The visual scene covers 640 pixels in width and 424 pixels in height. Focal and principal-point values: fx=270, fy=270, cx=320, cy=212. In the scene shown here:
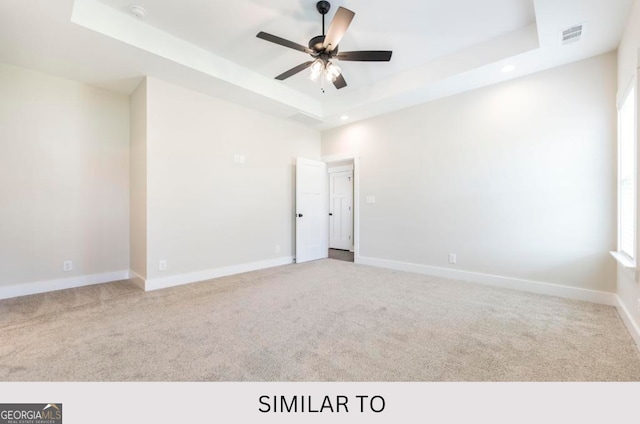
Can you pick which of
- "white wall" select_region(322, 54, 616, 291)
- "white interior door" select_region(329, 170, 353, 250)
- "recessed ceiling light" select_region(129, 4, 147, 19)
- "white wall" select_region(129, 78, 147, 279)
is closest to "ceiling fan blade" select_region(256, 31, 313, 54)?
"recessed ceiling light" select_region(129, 4, 147, 19)

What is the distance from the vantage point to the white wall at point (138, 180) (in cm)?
344

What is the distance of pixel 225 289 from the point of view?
340 centimetres

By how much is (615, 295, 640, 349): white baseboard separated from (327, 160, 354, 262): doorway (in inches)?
175

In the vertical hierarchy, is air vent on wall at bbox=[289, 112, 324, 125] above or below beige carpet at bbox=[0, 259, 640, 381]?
above

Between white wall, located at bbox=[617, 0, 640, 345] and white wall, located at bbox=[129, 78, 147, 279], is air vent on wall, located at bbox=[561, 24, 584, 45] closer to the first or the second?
white wall, located at bbox=[617, 0, 640, 345]

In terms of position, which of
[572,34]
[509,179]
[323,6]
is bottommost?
[509,179]

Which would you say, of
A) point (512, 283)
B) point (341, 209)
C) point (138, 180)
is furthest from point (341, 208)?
point (138, 180)

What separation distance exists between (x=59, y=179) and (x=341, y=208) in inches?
207

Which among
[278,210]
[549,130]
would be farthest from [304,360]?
[549,130]

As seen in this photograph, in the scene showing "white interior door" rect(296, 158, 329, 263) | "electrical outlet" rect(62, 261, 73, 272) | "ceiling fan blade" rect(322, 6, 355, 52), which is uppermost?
"ceiling fan blade" rect(322, 6, 355, 52)

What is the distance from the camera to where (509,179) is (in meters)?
3.46

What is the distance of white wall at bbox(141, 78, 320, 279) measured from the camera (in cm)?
348

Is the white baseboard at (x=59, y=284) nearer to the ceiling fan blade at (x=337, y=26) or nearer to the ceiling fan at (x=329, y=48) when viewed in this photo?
the ceiling fan at (x=329, y=48)

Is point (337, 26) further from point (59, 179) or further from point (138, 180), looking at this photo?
point (59, 179)
